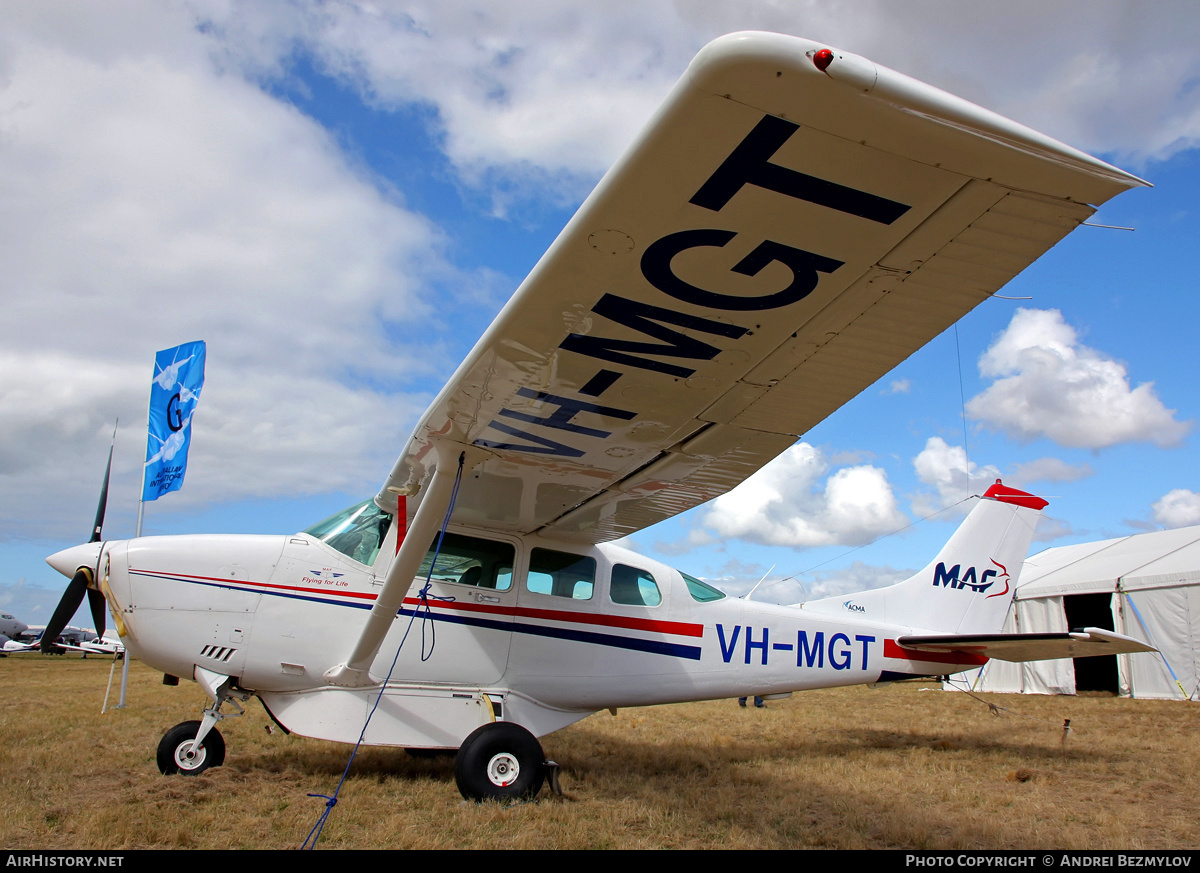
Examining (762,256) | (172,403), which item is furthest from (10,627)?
(762,256)

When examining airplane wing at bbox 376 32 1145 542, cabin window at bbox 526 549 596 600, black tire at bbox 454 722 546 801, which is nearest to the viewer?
airplane wing at bbox 376 32 1145 542

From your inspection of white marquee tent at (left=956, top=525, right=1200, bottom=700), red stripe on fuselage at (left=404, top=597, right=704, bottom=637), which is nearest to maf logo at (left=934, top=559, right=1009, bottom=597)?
red stripe on fuselage at (left=404, top=597, right=704, bottom=637)

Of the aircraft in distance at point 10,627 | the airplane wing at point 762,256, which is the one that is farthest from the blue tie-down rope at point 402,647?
the aircraft in distance at point 10,627

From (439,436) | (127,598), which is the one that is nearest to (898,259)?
(439,436)

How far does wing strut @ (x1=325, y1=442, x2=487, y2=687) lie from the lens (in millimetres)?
4543

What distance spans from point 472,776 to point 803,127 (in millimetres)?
4613

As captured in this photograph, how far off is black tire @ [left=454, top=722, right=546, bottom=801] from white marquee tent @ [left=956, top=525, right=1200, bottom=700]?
15.0m

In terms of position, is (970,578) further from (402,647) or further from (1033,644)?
(402,647)

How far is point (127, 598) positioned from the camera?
5125 mm

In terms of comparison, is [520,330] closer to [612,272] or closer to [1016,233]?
[612,272]

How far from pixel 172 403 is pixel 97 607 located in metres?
5.01

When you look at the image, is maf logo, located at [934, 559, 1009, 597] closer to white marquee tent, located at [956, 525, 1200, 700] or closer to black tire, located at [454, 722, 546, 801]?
black tire, located at [454, 722, 546, 801]

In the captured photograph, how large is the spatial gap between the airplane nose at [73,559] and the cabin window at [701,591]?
493 centimetres

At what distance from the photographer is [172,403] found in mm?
9445
